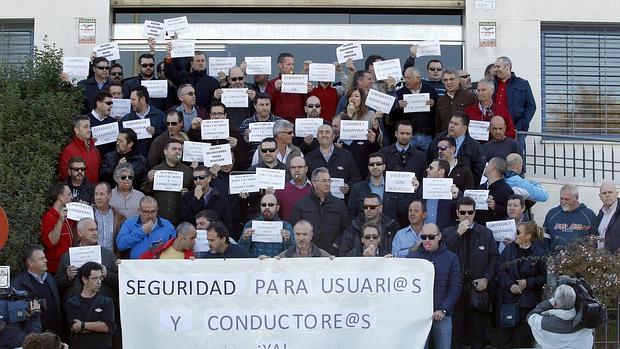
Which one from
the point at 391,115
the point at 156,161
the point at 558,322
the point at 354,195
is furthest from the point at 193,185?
the point at 558,322

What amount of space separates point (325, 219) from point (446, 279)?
6.03ft

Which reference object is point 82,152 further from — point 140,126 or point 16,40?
point 16,40

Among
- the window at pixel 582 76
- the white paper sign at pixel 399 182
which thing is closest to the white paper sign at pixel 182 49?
the white paper sign at pixel 399 182

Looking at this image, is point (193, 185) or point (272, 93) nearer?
point (193, 185)

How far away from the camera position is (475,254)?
50.9ft

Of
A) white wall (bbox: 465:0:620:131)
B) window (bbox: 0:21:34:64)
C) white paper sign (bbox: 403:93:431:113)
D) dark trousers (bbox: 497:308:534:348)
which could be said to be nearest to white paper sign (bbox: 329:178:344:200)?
white paper sign (bbox: 403:93:431:113)

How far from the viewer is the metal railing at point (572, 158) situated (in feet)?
67.7

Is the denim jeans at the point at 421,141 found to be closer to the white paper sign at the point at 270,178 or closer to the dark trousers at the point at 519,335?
the white paper sign at the point at 270,178

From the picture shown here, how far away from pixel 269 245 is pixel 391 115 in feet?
11.7

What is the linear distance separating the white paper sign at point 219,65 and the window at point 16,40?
14.7 ft

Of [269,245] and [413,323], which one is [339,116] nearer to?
[269,245]

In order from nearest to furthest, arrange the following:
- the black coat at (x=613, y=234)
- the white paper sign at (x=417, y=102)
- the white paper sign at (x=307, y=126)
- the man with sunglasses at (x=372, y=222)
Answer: the man with sunglasses at (x=372, y=222) < the black coat at (x=613, y=234) < the white paper sign at (x=307, y=126) < the white paper sign at (x=417, y=102)

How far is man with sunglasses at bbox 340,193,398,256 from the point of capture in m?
15.6

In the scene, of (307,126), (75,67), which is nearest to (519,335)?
(307,126)
